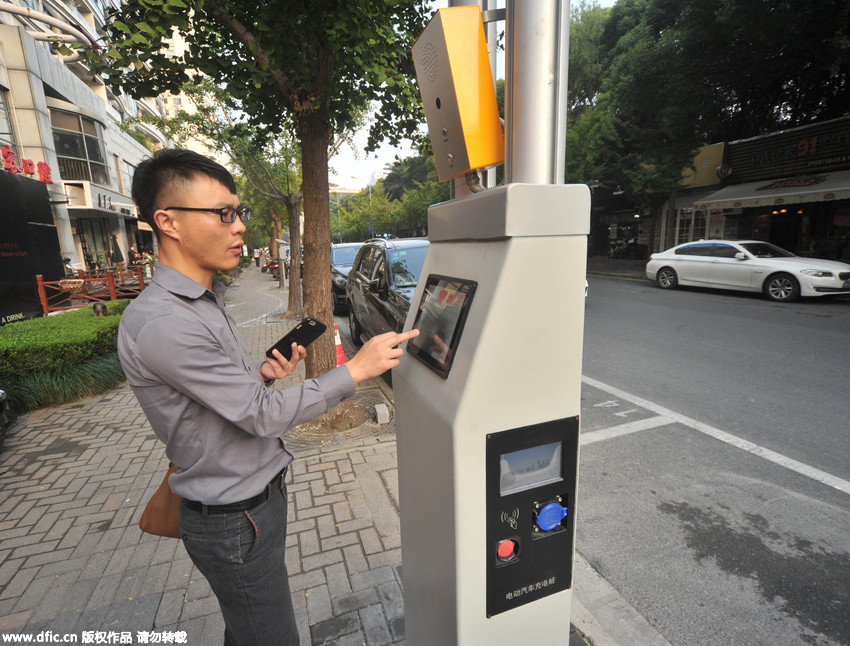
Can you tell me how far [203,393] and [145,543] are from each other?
2.36 metres

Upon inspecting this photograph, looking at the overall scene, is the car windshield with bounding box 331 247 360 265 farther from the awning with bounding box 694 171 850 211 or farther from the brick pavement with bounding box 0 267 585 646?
the awning with bounding box 694 171 850 211

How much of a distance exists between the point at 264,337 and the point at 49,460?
4.87 meters

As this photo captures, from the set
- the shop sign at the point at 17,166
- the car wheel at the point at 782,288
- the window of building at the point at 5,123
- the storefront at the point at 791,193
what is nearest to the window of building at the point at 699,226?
the storefront at the point at 791,193

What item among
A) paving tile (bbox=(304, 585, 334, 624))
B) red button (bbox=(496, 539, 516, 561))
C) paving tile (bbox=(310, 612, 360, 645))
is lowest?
paving tile (bbox=(304, 585, 334, 624))

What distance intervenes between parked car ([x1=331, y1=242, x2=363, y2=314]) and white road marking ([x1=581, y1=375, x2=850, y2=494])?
6203 mm

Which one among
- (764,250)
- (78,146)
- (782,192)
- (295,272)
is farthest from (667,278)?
(78,146)

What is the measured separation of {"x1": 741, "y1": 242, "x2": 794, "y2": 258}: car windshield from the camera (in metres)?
10.5

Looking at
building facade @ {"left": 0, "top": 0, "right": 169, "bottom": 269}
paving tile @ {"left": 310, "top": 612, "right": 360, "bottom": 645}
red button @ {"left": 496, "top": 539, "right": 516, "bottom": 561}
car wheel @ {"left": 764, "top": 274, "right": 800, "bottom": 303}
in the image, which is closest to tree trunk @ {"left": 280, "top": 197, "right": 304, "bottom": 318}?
building facade @ {"left": 0, "top": 0, "right": 169, "bottom": 269}

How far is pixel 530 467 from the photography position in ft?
4.33

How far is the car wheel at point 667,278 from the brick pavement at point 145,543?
10.9 meters

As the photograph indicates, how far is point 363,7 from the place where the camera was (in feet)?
10.5

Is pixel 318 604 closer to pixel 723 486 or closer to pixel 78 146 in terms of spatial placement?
pixel 723 486

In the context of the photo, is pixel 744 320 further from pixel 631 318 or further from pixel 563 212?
pixel 563 212

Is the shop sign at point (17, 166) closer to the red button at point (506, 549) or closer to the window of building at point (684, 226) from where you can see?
the red button at point (506, 549)
